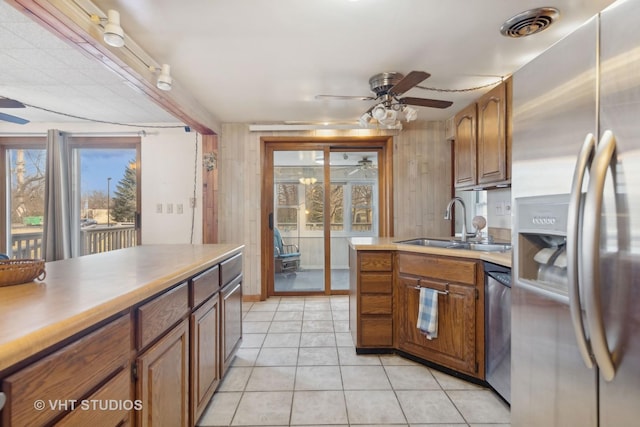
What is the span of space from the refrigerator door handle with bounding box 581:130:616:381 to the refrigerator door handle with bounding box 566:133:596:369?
0.03m

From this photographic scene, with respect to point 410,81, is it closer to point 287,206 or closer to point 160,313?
point 160,313

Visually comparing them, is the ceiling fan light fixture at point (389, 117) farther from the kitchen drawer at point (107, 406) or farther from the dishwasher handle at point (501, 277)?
the kitchen drawer at point (107, 406)

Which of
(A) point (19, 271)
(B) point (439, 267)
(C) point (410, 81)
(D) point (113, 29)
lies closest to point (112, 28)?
(D) point (113, 29)

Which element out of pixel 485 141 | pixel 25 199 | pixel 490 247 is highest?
pixel 485 141

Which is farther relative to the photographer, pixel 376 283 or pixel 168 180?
pixel 168 180

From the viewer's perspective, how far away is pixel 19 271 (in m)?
1.00

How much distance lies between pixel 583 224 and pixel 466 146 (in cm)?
216

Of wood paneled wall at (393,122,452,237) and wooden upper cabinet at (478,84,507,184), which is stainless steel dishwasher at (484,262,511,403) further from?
wood paneled wall at (393,122,452,237)

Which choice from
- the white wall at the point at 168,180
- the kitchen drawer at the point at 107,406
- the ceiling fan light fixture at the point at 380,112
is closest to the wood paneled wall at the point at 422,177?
the ceiling fan light fixture at the point at 380,112

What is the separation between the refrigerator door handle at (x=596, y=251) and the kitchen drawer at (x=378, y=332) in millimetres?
1678

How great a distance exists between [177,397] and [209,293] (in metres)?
0.53

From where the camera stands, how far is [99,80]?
101 inches

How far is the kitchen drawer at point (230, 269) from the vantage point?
1927 millimetres

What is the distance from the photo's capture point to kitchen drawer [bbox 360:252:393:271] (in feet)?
7.72
